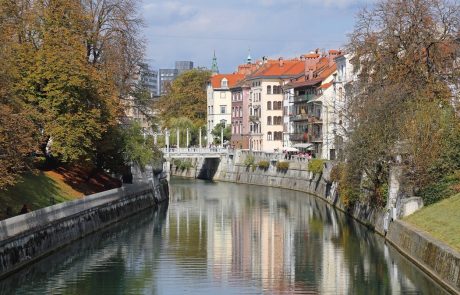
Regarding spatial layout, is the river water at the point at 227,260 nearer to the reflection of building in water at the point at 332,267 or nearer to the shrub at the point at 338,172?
the reflection of building in water at the point at 332,267

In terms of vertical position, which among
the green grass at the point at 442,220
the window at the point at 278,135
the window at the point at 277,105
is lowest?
the green grass at the point at 442,220

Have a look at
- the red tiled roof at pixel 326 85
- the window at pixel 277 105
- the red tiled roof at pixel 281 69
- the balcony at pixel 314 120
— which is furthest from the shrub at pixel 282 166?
the window at pixel 277 105

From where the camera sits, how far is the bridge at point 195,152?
120438 millimetres

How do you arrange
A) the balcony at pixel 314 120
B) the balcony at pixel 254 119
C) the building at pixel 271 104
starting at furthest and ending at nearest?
the balcony at pixel 254 119 < the building at pixel 271 104 < the balcony at pixel 314 120

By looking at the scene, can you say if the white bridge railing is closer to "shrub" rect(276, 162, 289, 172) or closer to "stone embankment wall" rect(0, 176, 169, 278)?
"shrub" rect(276, 162, 289, 172)

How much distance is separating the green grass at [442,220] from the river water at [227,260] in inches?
72.9

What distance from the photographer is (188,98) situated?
17388 centimetres

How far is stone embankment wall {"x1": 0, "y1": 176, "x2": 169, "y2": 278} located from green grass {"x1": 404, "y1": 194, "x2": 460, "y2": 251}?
702 inches

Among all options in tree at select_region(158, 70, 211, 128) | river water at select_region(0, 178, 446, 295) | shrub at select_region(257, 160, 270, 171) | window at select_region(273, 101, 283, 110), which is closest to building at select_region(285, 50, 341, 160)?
shrub at select_region(257, 160, 270, 171)

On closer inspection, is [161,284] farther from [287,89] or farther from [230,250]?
[287,89]

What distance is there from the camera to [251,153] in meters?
124

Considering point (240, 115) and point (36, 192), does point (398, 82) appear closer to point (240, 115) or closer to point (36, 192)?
point (36, 192)

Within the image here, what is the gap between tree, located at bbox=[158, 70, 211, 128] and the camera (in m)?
170

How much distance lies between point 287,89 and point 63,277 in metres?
91.4
